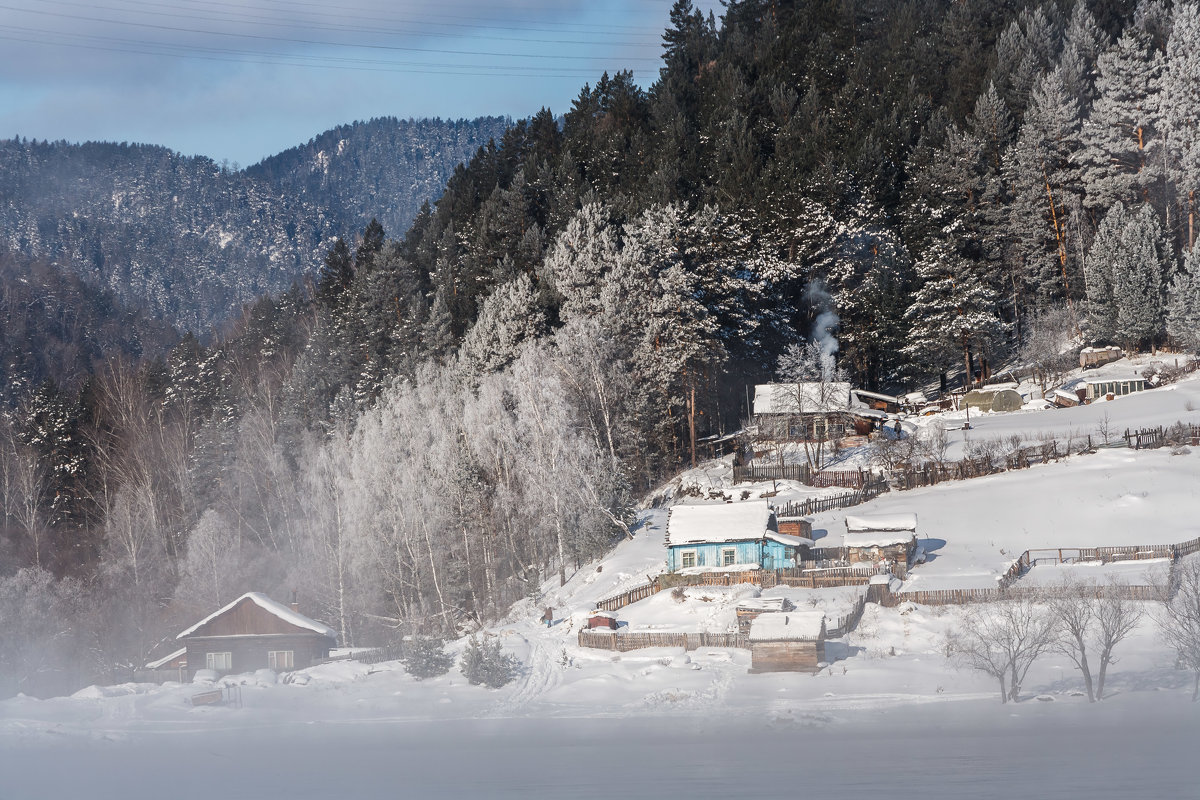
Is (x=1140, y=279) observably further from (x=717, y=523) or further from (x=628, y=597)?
(x=628, y=597)

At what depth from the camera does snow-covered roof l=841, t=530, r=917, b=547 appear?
40438 millimetres

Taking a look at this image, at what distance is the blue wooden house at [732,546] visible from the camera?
136ft

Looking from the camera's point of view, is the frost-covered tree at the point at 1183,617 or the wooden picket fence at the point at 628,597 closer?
the frost-covered tree at the point at 1183,617

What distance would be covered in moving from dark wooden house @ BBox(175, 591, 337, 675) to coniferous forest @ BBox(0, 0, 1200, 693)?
228 inches

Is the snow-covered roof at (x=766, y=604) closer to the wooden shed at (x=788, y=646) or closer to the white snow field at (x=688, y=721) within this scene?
the white snow field at (x=688, y=721)

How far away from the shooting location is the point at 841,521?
151 feet

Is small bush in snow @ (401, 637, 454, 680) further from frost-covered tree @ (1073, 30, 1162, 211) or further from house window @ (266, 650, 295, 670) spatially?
frost-covered tree @ (1073, 30, 1162, 211)

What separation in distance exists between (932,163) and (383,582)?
4078 centimetres

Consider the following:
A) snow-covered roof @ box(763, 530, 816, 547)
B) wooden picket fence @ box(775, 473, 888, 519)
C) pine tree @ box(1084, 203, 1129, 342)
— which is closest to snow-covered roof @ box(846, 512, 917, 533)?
snow-covered roof @ box(763, 530, 816, 547)

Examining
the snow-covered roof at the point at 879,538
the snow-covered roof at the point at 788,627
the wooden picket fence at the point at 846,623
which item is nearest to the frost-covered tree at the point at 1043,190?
the snow-covered roof at the point at 879,538

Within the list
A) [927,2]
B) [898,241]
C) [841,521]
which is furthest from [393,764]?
[927,2]

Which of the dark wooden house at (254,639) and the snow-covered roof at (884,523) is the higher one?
the snow-covered roof at (884,523)

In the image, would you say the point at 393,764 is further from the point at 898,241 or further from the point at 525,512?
the point at 898,241

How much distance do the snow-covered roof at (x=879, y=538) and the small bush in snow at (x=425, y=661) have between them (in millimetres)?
15837
